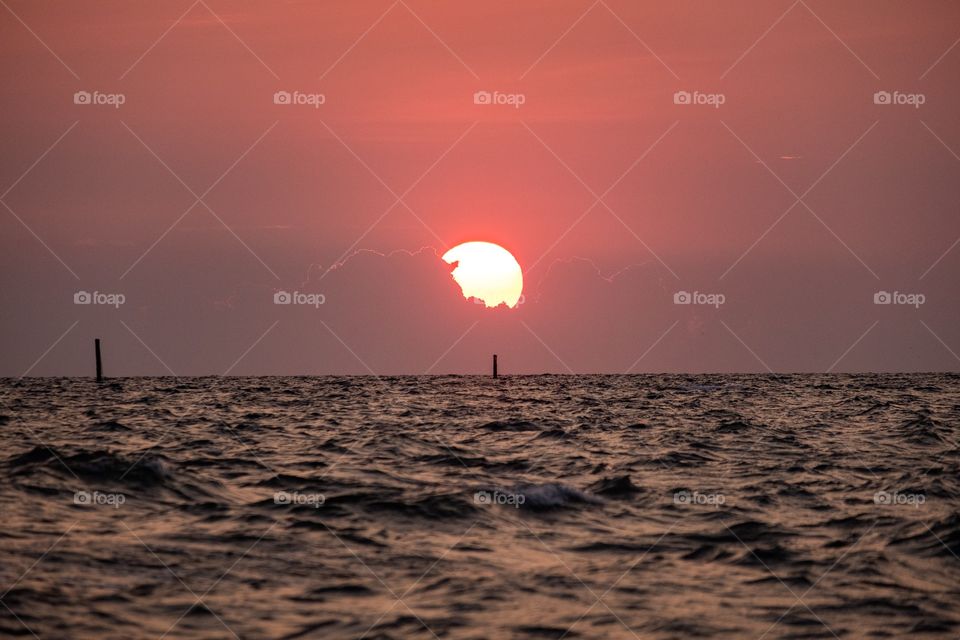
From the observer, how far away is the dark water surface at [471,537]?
9.77 m

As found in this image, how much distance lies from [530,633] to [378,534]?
470cm

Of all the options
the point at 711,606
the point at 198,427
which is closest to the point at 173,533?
the point at 711,606

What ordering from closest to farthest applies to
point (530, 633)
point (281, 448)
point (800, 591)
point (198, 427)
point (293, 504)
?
point (530, 633) → point (800, 591) → point (293, 504) → point (281, 448) → point (198, 427)

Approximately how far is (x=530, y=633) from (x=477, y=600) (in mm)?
1174

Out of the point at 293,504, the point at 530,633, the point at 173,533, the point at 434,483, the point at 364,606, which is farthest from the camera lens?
the point at 434,483

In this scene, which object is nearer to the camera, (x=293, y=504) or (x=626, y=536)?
(x=626, y=536)

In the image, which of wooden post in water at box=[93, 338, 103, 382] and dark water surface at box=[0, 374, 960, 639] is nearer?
dark water surface at box=[0, 374, 960, 639]

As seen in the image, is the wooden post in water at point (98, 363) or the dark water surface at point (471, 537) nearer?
the dark water surface at point (471, 537)

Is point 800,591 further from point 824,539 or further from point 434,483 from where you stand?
point 434,483

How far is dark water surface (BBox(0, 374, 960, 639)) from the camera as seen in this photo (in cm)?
977

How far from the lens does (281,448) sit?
Result: 939 inches

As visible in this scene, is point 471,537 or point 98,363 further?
point 98,363

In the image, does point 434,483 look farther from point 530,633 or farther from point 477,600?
point 530,633

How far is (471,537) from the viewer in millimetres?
13562
